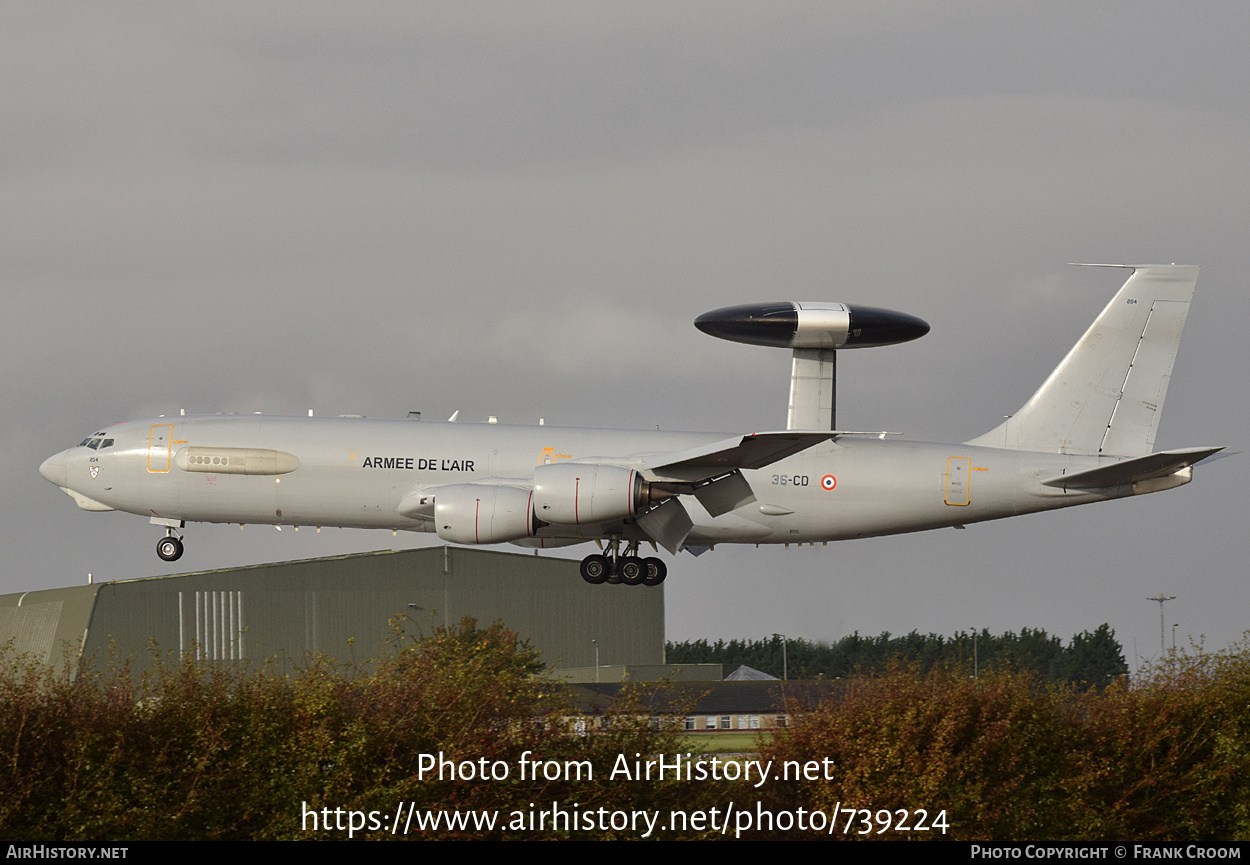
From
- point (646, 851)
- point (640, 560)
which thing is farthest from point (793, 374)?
point (646, 851)

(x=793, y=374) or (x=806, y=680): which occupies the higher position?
(x=793, y=374)

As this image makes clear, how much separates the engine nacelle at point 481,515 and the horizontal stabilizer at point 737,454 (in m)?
3.95

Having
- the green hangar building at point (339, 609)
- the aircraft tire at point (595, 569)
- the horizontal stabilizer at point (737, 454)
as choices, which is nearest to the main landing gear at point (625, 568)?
the aircraft tire at point (595, 569)

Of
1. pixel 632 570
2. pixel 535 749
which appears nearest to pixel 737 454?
pixel 632 570

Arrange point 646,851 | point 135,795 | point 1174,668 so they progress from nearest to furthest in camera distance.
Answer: point 135,795, point 646,851, point 1174,668

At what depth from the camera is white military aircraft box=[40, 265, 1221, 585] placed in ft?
133

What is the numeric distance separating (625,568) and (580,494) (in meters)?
5.07

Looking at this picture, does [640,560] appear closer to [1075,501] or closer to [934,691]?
[934,691]

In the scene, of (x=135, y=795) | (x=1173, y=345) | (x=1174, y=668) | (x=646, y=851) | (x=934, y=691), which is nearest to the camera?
(x=135, y=795)

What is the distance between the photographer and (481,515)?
40656 millimetres

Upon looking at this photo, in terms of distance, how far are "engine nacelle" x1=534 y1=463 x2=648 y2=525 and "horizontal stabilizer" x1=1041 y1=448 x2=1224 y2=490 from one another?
43.1 feet

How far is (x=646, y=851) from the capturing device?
120ft

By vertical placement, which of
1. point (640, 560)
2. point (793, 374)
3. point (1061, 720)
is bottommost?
point (1061, 720)

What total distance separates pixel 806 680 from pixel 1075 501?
10.2m
